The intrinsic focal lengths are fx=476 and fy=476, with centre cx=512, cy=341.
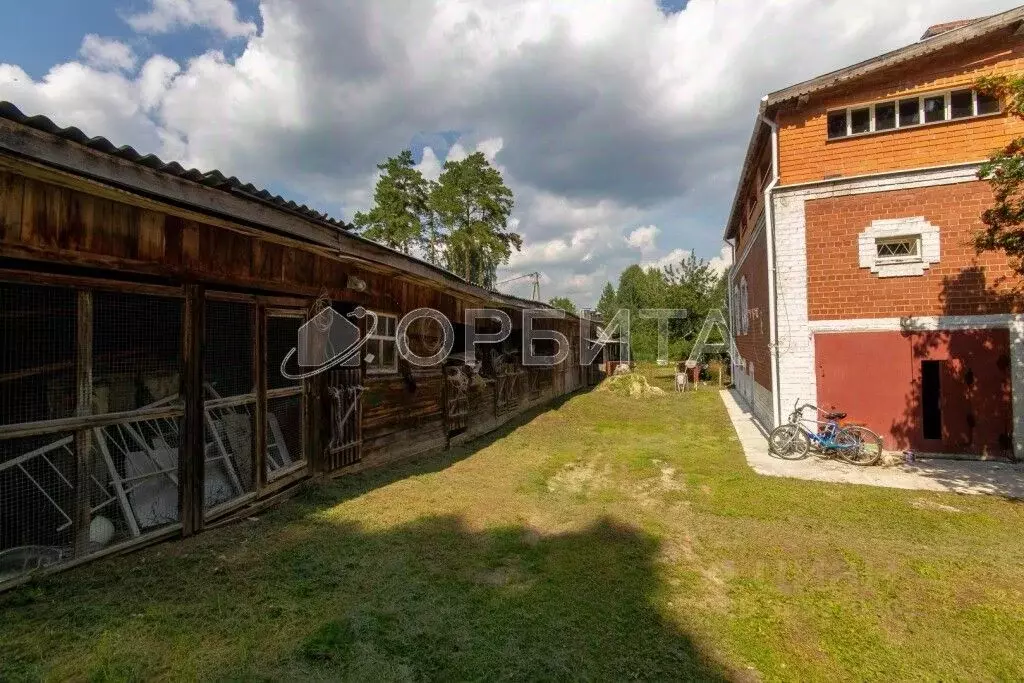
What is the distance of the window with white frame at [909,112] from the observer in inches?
326

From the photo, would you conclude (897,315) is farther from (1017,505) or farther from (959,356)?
(1017,505)

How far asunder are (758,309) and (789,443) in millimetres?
4438

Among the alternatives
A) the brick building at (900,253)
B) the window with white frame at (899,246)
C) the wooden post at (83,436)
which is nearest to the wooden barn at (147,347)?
the wooden post at (83,436)

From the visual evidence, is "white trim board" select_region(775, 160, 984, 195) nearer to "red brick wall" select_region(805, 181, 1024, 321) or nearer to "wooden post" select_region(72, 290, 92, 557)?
"red brick wall" select_region(805, 181, 1024, 321)

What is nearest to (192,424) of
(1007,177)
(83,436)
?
(83,436)

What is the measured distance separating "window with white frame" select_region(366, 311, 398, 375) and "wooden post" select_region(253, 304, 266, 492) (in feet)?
5.70

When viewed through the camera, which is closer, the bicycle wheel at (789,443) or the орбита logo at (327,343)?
the орбита logo at (327,343)

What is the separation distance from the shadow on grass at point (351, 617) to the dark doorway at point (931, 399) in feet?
23.5

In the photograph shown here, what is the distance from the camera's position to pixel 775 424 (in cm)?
918

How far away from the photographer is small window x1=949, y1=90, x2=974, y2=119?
837 cm

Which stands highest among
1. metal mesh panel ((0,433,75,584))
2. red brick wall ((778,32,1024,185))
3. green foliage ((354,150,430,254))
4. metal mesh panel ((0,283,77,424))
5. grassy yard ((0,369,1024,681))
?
green foliage ((354,150,430,254))

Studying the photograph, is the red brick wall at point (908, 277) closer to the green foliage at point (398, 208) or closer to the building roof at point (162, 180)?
the building roof at point (162, 180)

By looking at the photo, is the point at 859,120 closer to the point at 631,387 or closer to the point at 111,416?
the point at 631,387

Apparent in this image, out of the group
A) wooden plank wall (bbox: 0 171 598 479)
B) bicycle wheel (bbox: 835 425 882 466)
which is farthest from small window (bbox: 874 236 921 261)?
wooden plank wall (bbox: 0 171 598 479)
